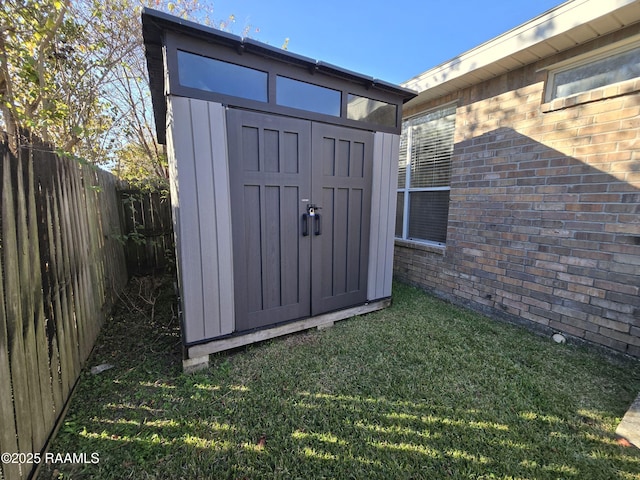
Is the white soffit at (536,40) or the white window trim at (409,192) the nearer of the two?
the white soffit at (536,40)

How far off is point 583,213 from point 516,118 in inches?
48.8

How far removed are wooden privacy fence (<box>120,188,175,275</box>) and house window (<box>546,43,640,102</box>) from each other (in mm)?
5487

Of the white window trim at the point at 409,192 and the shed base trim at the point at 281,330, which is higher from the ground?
the white window trim at the point at 409,192

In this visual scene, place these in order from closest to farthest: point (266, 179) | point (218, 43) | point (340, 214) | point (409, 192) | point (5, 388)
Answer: point (5, 388)
point (218, 43)
point (266, 179)
point (340, 214)
point (409, 192)

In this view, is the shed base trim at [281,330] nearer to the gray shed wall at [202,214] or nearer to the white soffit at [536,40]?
the gray shed wall at [202,214]

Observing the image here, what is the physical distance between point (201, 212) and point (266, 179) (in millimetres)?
640

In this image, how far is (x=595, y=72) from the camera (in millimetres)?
2490

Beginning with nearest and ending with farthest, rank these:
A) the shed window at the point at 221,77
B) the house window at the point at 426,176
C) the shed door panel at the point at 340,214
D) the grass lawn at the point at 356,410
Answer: the grass lawn at the point at 356,410
the shed window at the point at 221,77
the shed door panel at the point at 340,214
the house window at the point at 426,176

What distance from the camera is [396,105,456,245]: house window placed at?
152 inches

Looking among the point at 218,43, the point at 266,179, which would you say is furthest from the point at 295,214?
the point at 218,43

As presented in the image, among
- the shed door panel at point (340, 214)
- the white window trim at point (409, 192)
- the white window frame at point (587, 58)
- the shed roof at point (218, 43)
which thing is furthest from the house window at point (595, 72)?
the shed door panel at point (340, 214)

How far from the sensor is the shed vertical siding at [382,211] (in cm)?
317

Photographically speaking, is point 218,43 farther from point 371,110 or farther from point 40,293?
point 40,293

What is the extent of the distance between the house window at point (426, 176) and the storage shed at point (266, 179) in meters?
1.01
